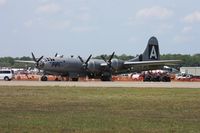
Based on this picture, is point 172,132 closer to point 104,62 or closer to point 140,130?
point 140,130

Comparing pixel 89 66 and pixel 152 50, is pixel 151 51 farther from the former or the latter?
→ pixel 89 66

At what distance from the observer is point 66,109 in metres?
22.8

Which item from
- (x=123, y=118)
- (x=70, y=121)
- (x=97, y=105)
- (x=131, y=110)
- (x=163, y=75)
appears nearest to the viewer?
(x=70, y=121)

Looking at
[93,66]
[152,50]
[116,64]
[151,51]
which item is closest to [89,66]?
[93,66]

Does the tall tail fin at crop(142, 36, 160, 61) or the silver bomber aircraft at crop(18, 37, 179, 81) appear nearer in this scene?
the silver bomber aircraft at crop(18, 37, 179, 81)

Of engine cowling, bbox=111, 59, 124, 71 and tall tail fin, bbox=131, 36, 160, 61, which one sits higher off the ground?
tall tail fin, bbox=131, 36, 160, 61

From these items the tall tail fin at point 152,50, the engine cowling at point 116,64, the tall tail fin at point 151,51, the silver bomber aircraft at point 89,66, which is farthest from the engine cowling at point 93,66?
the tall tail fin at point 152,50

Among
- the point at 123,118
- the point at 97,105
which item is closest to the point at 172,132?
the point at 123,118

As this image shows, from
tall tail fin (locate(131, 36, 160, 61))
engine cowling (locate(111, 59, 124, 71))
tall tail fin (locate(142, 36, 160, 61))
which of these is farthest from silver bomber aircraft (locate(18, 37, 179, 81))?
tall tail fin (locate(142, 36, 160, 61))

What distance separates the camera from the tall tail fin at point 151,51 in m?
91.0

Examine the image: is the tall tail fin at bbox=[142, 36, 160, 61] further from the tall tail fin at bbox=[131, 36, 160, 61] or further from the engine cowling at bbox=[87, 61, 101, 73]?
the engine cowling at bbox=[87, 61, 101, 73]

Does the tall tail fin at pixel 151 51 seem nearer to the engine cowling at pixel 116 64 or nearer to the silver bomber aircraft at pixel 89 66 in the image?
the silver bomber aircraft at pixel 89 66

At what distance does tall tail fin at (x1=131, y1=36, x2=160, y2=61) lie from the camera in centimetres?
9100

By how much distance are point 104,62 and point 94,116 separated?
64.6m
